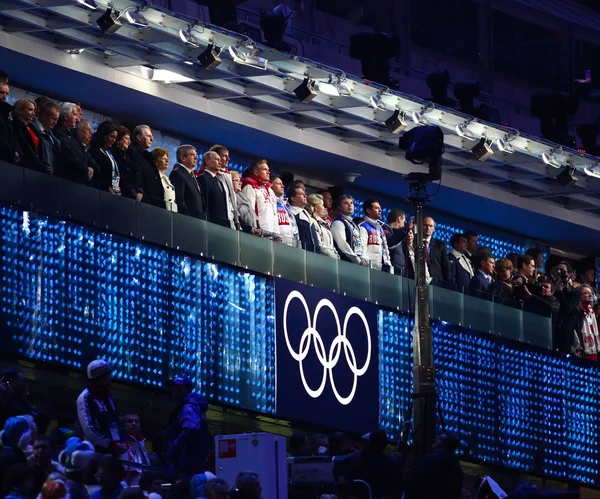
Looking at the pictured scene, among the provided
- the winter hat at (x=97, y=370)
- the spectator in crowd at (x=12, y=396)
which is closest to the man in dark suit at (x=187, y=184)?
the winter hat at (x=97, y=370)

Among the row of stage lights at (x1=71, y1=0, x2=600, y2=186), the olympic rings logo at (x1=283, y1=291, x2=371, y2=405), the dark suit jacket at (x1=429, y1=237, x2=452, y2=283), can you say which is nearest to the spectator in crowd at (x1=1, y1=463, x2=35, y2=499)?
the row of stage lights at (x1=71, y1=0, x2=600, y2=186)

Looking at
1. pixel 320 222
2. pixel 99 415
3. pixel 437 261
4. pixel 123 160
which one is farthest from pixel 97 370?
pixel 437 261

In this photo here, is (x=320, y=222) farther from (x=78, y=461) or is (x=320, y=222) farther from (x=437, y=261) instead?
(x=78, y=461)

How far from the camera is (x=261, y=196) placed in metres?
19.8

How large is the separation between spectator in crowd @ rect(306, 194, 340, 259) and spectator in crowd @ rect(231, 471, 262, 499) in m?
8.26

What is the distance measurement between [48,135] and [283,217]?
12.3 feet

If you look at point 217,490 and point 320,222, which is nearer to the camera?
point 217,490

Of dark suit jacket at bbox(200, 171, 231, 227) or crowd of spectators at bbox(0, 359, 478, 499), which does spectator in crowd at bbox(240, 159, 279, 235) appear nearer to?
dark suit jacket at bbox(200, 171, 231, 227)

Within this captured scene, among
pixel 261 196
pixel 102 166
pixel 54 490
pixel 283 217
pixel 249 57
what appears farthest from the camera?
pixel 283 217

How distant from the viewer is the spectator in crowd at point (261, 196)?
1973cm

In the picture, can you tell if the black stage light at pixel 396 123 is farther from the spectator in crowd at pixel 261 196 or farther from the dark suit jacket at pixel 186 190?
the dark suit jacket at pixel 186 190

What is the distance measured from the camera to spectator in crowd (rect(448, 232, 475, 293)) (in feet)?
75.8

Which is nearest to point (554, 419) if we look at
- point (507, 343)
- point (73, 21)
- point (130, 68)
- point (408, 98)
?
point (507, 343)

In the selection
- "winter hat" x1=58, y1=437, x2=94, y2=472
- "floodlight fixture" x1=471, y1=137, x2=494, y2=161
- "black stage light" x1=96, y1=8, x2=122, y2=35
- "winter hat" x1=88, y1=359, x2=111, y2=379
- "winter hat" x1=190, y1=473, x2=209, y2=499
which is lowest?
"winter hat" x1=190, y1=473, x2=209, y2=499
